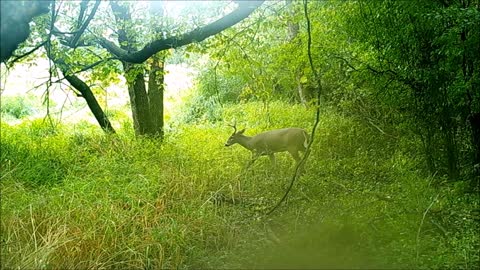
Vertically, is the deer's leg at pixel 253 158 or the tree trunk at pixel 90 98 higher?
the tree trunk at pixel 90 98

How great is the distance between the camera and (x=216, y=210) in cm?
513

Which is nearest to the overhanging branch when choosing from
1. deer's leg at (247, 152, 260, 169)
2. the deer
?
the deer

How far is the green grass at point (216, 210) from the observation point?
13.6 ft

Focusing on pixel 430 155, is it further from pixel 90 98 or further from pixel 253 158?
pixel 90 98

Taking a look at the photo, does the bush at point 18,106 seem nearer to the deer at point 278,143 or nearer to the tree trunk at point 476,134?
the deer at point 278,143

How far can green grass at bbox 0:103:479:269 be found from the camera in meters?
4.15

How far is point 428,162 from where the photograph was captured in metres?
6.09

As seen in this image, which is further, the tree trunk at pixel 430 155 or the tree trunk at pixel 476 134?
the tree trunk at pixel 430 155

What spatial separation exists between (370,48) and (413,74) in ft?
3.05

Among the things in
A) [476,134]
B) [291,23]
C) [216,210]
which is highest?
[291,23]

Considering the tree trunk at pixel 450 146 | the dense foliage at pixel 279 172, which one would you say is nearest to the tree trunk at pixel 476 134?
the dense foliage at pixel 279 172

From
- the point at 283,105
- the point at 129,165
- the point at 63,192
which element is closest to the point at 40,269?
the point at 63,192

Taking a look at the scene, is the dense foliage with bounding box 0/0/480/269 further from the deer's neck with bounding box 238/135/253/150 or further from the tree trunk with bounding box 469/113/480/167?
the deer's neck with bounding box 238/135/253/150

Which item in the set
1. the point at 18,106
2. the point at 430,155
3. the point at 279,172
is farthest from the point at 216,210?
the point at 18,106
